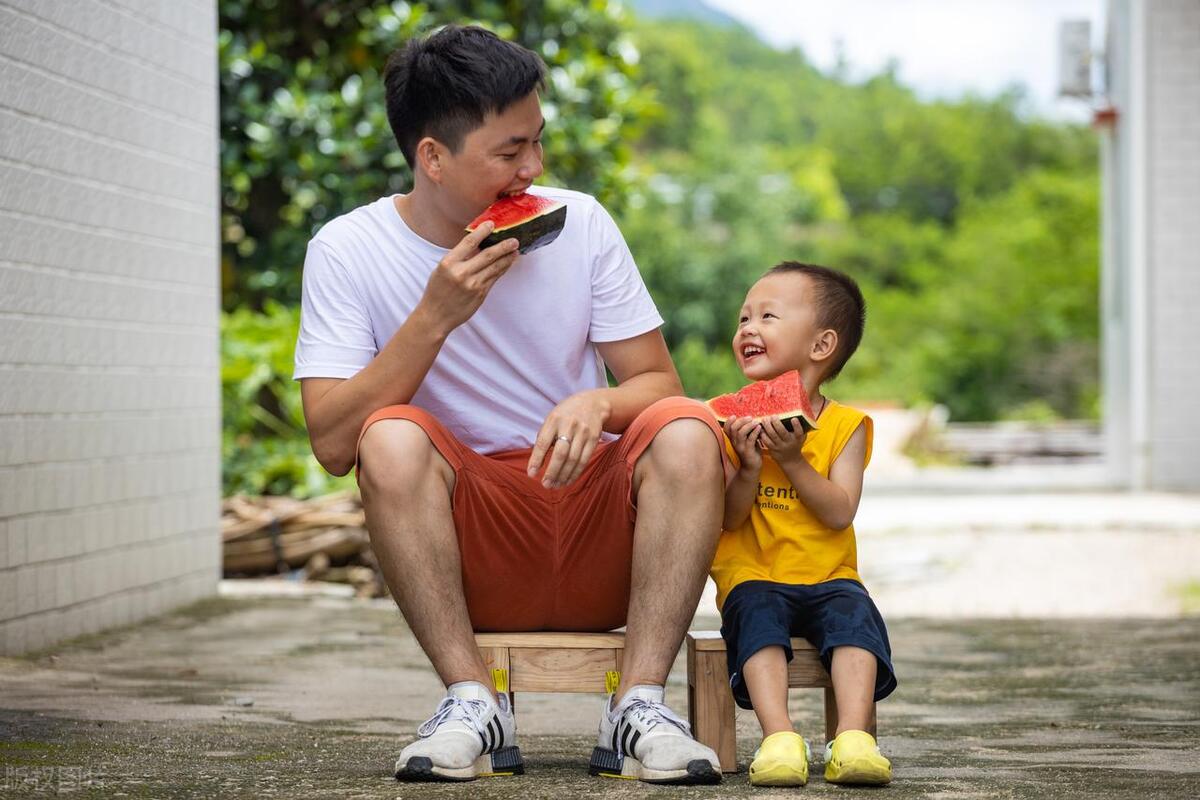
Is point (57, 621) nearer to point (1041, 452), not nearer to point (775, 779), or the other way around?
point (775, 779)

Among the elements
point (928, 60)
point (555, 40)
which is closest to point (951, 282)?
point (555, 40)

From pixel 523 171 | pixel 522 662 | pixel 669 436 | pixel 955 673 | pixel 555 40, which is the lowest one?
pixel 955 673

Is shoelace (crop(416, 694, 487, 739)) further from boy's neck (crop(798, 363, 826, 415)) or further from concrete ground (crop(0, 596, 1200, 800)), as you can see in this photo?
boy's neck (crop(798, 363, 826, 415))

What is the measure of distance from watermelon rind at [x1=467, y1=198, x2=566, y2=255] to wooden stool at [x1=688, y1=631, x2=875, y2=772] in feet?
2.75

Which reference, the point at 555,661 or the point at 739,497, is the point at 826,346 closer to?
the point at 739,497

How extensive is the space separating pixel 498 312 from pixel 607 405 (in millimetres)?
371

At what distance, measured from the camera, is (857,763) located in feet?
8.64

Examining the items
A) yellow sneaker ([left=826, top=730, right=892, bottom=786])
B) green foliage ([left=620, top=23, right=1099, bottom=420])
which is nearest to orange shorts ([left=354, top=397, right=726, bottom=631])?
yellow sneaker ([left=826, top=730, right=892, bottom=786])

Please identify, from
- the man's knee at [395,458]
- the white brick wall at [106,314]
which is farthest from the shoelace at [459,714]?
the white brick wall at [106,314]

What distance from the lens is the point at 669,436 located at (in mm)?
2852

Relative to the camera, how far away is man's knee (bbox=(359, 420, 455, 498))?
282cm

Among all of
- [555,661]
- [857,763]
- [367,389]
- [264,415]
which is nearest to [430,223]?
[367,389]

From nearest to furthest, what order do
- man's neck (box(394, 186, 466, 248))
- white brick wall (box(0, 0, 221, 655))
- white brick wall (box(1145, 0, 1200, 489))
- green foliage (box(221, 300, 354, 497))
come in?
man's neck (box(394, 186, 466, 248)) < white brick wall (box(0, 0, 221, 655)) < green foliage (box(221, 300, 354, 497)) < white brick wall (box(1145, 0, 1200, 489))

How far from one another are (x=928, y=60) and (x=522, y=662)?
94.6 m
